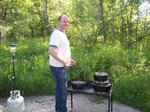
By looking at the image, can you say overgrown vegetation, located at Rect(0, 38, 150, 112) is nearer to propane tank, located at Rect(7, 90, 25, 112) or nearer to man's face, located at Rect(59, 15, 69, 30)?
propane tank, located at Rect(7, 90, 25, 112)

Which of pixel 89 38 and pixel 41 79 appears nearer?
pixel 41 79

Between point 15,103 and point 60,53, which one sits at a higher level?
point 60,53

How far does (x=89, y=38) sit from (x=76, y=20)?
1146 mm

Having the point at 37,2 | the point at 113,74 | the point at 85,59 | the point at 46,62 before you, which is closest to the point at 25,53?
the point at 46,62

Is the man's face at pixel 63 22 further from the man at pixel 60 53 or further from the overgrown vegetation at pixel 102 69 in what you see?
the overgrown vegetation at pixel 102 69

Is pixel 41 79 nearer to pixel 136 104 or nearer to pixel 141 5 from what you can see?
pixel 136 104

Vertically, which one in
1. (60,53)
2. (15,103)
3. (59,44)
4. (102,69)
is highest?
(59,44)

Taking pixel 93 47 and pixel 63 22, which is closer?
pixel 63 22

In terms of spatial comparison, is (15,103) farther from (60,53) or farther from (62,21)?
(62,21)

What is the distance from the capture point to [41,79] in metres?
5.11

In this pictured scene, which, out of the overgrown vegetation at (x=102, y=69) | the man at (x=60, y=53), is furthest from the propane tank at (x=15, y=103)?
the overgrown vegetation at (x=102, y=69)

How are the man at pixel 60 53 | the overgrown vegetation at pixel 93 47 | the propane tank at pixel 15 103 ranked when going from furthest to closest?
the overgrown vegetation at pixel 93 47 < the propane tank at pixel 15 103 < the man at pixel 60 53

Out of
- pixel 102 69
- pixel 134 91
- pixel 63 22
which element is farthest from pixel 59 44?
pixel 102 69

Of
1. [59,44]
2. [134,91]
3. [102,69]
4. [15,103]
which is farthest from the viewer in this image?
[102,69]
